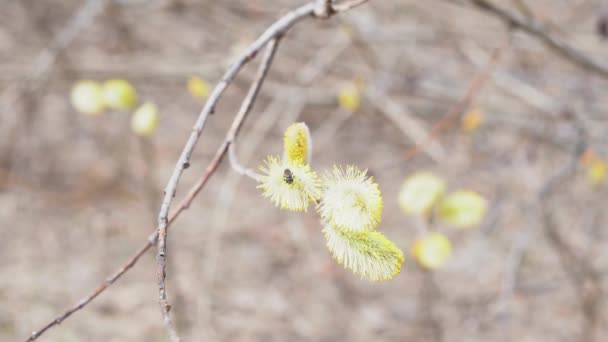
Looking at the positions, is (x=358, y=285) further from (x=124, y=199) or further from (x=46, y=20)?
(x=46, y=20)

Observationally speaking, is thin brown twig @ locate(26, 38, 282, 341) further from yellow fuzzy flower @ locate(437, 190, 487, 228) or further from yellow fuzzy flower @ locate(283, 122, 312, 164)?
yellow fuzzy flower @ locate(437, 190, 487, 228)

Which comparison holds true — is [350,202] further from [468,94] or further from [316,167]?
[316,167]

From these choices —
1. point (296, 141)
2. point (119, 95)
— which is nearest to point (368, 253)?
point (296, 141)

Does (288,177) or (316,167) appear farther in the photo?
(316,167)

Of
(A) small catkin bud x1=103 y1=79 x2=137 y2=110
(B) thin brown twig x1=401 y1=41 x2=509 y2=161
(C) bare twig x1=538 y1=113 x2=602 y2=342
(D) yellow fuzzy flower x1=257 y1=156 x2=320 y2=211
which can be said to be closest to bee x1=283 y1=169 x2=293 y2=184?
A: (D) yellow fuzzy flower x1=257 y1=156 x2=320 y2=211

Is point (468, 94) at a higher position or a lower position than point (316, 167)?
lower

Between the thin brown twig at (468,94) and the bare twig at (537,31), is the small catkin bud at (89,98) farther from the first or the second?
the bare twig at (537,31)

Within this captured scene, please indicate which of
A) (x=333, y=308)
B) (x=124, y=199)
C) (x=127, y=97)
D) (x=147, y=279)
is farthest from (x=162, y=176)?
(x=127, y=97)
